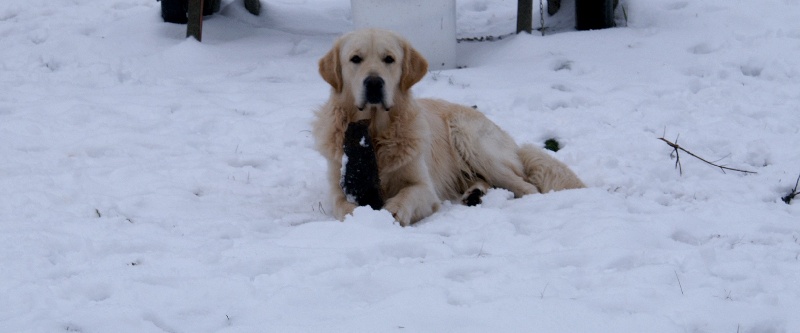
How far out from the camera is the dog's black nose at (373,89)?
4.64 metres

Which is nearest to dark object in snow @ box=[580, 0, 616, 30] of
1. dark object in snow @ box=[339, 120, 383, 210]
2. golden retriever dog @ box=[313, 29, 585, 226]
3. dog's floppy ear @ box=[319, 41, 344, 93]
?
golden retriever dog @ box=[313, 29, 585, 226]

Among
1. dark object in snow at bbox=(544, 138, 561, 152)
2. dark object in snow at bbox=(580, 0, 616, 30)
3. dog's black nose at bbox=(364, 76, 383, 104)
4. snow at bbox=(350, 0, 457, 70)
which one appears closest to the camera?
dog's black nose at bbox=(364, 76, 383, 104)

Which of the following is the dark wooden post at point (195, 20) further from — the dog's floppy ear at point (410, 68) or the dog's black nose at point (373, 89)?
the dog's black nose at point (373, 89)

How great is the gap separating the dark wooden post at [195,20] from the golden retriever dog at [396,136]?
356 centimetres

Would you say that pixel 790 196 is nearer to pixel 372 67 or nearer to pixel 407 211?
pixel 407 211

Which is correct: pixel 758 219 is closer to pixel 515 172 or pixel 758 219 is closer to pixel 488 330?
pixel 515 172

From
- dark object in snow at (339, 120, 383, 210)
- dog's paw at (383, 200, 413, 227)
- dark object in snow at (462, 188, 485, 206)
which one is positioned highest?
dark object in snow at (339, 120, 383, 210)

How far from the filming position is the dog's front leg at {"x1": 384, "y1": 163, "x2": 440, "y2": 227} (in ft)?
14.7

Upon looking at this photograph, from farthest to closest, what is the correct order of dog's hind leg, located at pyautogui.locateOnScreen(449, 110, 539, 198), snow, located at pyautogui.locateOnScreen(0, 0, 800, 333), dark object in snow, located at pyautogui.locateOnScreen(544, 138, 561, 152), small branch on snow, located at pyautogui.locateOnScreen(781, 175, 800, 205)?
dark object in snow, located at pyautogui.locateOnScreen(544, 138, 561, 152)
dog's hind leg, located at pyautogui.locateOnScreen(449, 110, 539, 198)
small branch on snow, located at pyautogui.locateOnScreen(781, 175, 800, 205)
snow, located at pyautogui.locateOnScreen(0, 0, 800, 333)

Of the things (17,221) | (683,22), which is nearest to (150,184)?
(17,221)

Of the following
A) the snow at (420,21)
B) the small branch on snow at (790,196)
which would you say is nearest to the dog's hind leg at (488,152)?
the small branch on snow at (790,196)

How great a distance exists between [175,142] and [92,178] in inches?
38.5

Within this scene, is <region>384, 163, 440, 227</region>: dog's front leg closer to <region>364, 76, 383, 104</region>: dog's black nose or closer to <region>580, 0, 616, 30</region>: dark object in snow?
<region>364, 76, 383, 104</region>: dog's black nose

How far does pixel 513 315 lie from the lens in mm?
2949
